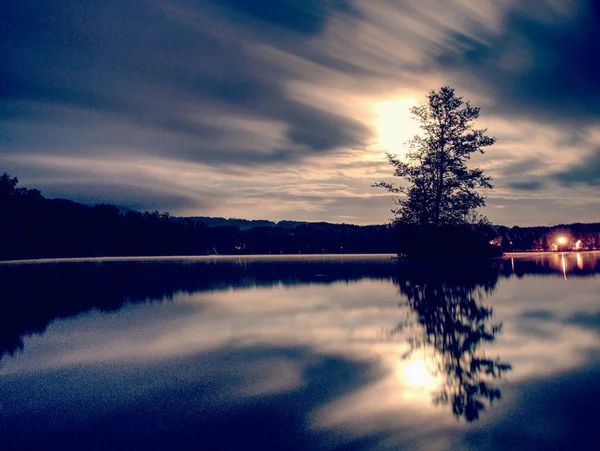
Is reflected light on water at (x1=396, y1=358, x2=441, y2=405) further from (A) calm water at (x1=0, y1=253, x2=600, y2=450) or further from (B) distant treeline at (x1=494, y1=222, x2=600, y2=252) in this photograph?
(B) distant treeline at (x1=494, y1=222, x2=600, y2=252)

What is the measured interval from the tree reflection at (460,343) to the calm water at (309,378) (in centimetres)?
4

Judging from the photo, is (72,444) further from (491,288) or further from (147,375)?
(491,288)

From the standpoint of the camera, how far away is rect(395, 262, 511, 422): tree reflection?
5.12 m

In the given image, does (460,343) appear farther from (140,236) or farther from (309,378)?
(140,236)

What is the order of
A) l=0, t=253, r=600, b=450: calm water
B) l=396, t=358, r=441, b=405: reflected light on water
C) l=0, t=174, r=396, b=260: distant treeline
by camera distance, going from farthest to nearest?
l=0, t=174, r=396, b=260: distant treeline
l=396, t=358, r=441, b=405: reflected light on water
l=0, t=253, r=600, b=450: calm water

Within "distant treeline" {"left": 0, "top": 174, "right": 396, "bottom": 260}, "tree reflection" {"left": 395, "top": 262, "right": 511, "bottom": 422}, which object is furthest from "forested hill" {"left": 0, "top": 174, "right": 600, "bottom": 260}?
"tree reflection" {"left": 395, "top": 262, "right": 511, "bottom": 422}

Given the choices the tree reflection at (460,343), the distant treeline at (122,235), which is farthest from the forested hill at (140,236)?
the tree reflection at (460,343)

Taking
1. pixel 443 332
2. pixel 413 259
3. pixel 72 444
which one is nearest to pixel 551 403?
pixel 443 332

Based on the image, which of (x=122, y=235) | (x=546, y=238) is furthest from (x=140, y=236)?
(x=546, y=238)

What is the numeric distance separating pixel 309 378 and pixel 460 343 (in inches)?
124

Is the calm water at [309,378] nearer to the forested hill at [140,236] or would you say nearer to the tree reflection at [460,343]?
the tree reflection at [460,343]

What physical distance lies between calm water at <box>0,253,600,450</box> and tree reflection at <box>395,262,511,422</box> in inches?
1.4

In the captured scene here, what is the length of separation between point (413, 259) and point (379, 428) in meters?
32.8

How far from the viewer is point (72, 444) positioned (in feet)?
13.7
